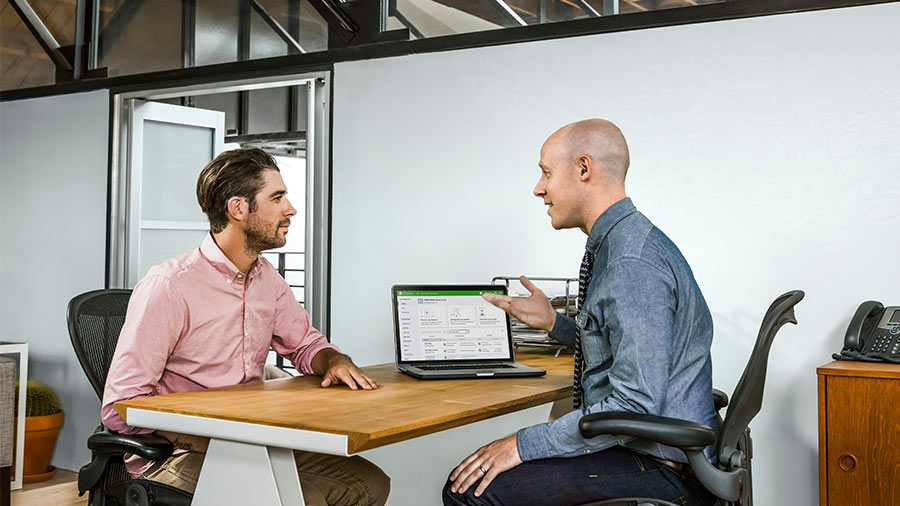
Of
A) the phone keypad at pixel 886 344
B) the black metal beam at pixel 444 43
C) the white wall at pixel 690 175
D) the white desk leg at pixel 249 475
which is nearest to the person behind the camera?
the white desk leg at pixel 249 475

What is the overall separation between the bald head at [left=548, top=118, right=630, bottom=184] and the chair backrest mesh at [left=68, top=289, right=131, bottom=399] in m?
1.45

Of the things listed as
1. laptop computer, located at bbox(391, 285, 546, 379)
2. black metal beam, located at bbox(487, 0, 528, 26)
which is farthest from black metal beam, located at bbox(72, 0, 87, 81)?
laptop computer, located at bbox(391, 285, 546, 379)

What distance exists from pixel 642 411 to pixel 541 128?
1931mm

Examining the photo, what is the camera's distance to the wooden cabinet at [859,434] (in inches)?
101

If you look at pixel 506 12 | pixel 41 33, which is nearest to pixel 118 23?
pixel 41 33

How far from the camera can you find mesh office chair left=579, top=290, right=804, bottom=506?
181cm

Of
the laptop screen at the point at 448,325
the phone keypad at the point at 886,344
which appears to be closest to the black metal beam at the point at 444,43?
the phone keypad at the point at 886,344

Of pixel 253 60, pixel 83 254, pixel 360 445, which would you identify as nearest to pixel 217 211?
pixel 360 445

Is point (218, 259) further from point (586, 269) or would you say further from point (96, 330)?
point (586, 269)

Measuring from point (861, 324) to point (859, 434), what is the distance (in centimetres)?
40

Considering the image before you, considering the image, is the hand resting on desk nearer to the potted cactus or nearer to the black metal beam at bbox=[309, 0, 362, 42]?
the black metal beam at bbox=[309, 0, 362, 42]

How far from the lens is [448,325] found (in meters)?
2.84

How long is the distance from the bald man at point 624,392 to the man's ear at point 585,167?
5.5 inches

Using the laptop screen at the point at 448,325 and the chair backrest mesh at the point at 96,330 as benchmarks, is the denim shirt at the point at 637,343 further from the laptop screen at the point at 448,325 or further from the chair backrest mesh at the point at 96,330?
the chair backrest mesh at the point at 96,330
